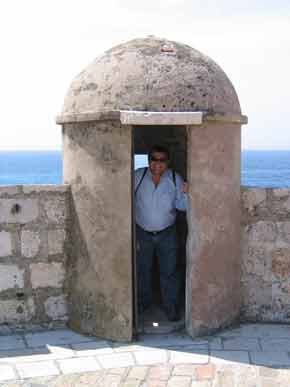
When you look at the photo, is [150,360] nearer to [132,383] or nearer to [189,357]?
[189,357]


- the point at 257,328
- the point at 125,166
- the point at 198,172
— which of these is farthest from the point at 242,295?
the point at 125,166

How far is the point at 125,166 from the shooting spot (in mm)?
5875

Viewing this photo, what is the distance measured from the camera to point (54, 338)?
244 inches

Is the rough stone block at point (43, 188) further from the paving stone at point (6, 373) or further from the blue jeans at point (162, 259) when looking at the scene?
the paving stone at point (6, 373)

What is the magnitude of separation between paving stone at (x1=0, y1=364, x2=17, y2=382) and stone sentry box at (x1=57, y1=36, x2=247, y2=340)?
3.29 feet

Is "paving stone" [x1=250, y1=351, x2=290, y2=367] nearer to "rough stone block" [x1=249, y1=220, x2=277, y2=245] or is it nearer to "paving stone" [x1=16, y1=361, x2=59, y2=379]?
"rough stone block" [x1=249, y1=220, x2=277, y2=245]

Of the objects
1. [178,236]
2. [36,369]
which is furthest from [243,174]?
[36,369]

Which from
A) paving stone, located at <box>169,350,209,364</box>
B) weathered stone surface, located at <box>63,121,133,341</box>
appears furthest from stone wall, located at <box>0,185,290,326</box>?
paving stone, located at <box>169,350,209,364</box>

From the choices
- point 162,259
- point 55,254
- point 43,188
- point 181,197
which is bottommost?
point 162,259

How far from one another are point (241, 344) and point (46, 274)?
2.07m

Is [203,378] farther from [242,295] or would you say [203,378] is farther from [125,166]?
[125,166]

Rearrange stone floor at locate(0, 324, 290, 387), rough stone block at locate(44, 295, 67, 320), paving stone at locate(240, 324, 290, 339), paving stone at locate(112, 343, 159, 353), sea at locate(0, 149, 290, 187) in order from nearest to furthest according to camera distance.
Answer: stone floor at locate(0, 324, 290, 387) → paving stone at locate(112, 343, 159, 353) → paving stone at locate(240, 324, 290, 339) → rough stone block at locate(44, 295, 67, 320) → sea at locate(0, 149, 290, 187)

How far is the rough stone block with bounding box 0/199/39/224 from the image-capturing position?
6.27m

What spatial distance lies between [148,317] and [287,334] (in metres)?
1.44
